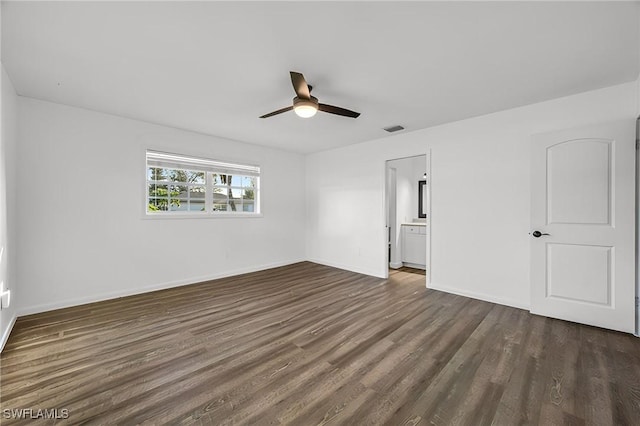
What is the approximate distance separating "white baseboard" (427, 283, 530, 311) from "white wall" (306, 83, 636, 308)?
0.04ft

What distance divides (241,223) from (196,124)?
1.95 m

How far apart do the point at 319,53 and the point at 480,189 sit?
286 centimetres

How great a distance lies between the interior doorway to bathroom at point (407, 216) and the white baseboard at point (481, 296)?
1.17 metres

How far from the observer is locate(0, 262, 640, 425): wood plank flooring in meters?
1.60

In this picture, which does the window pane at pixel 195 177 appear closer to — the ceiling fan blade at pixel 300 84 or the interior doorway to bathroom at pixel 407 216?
the ceiling fan blade at pixel 300 84


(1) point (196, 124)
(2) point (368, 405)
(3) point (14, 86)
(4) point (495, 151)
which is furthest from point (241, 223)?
(4) point (495, 151)

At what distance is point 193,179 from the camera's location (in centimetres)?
450

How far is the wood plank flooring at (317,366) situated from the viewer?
1.60 m

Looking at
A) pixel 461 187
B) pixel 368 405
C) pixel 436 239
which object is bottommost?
pixel 368 405

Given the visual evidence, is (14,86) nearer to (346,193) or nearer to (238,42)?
(238,42)

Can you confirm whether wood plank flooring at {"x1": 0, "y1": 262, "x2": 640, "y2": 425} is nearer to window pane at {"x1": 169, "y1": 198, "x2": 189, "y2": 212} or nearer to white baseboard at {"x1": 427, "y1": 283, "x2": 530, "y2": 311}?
white baseboard at {"x1": 427, "y1": 283, "x2": 530, "y2": 311}

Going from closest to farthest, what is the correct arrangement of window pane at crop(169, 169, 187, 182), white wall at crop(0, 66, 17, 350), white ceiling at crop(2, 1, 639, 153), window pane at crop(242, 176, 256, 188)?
white ceiling at crop(2, 1, 639, 153), white wall at crop(0, 66, 17, 350), window pane at crop(169, 169, 187, 182), window pane at crop(242, 176, 256, 188)
